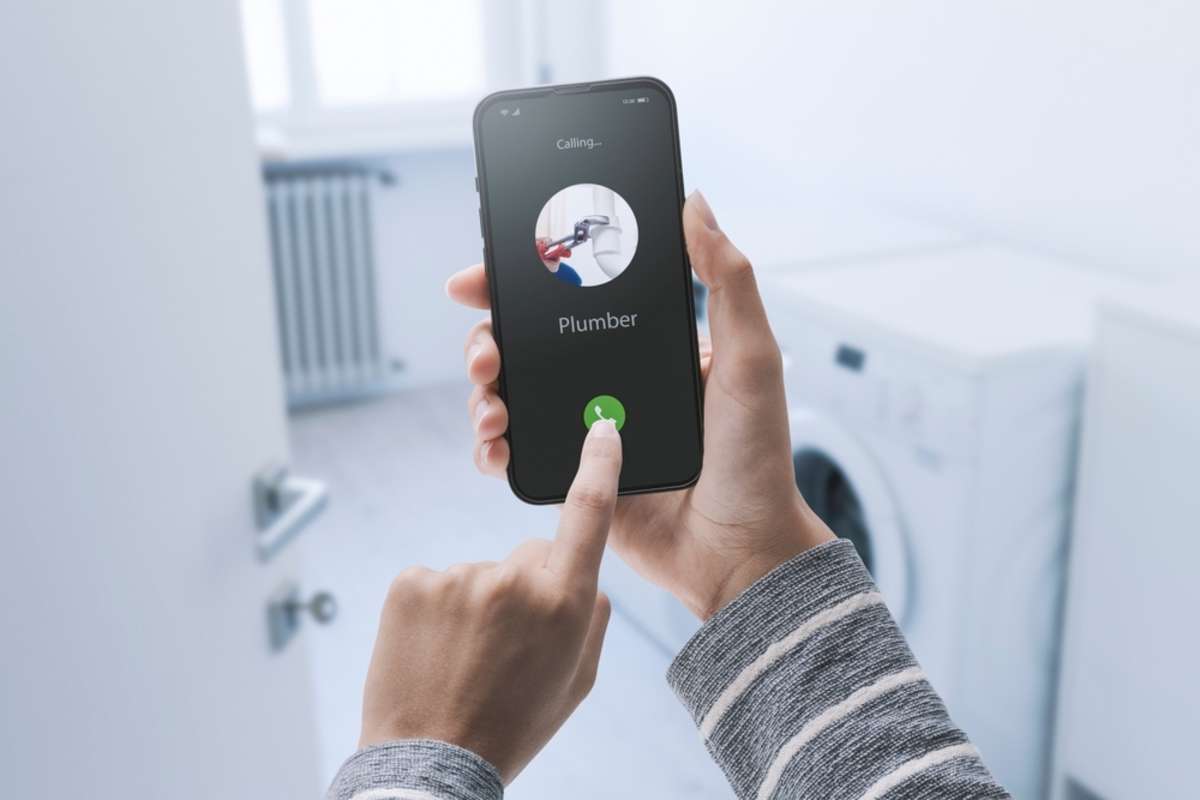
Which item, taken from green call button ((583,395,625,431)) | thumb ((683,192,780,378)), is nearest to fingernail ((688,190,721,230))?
thumb ((683,192,780,378))

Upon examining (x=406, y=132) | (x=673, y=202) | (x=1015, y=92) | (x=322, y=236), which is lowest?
(x=322, y=236)

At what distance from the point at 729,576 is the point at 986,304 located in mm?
1063

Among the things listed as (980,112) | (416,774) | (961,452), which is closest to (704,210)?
(416,774)

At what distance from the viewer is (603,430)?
60cm

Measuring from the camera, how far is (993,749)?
157 centimetres

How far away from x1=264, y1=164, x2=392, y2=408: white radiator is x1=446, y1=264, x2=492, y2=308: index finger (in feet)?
8.27

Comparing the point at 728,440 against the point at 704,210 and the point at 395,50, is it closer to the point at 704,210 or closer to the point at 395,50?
the point at 704,210

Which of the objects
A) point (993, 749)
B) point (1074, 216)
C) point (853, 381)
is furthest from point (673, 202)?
point (1074, 216)

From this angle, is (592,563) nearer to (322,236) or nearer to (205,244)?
(205,244)

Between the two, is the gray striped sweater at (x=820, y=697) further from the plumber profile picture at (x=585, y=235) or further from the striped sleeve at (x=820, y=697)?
the plumber profile picture at (x=585, y=235)

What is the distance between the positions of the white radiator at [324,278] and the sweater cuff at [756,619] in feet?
8.80

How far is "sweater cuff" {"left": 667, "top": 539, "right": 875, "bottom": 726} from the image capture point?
579mm

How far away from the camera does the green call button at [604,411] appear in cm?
65

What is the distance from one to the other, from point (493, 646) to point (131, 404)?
36cm
